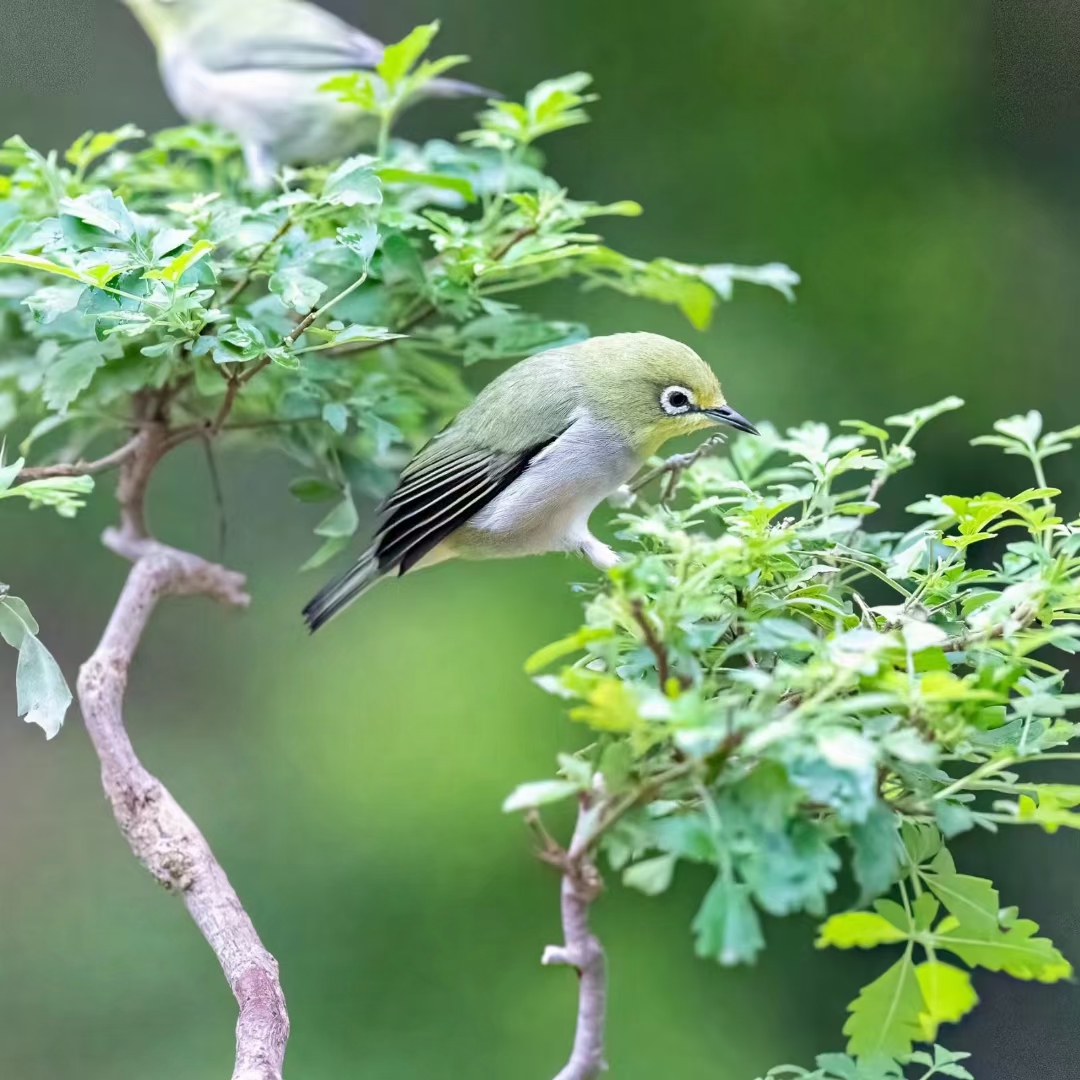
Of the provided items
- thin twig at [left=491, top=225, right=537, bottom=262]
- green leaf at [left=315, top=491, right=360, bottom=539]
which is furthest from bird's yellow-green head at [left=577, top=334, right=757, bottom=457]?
green leaf at [left=315, top=491, right=360, bottom=539]

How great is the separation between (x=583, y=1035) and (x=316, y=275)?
1.94 ft

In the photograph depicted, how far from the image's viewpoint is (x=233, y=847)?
6.90 ft

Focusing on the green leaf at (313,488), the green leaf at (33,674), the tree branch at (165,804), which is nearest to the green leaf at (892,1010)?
the tree branch at (165,804)

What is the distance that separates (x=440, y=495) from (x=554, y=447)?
97 millimetres

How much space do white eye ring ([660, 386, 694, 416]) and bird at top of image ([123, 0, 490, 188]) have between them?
1.62 feet

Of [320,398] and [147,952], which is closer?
[320,398]

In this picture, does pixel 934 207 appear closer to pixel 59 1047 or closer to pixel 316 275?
pixel 316 275

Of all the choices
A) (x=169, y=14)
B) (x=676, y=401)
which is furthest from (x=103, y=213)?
(x=169, y=14)

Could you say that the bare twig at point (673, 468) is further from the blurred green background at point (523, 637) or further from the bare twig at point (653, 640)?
the blurred green background at point (523, 637)

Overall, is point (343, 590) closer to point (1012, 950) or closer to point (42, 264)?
point (42, 264)

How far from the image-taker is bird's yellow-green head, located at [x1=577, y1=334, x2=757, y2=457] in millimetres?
1010

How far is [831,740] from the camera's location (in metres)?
0.53

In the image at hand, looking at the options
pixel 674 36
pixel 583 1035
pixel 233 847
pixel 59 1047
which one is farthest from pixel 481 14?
pixel 583 1035

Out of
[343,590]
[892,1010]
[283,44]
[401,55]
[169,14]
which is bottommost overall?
[892,1010]
